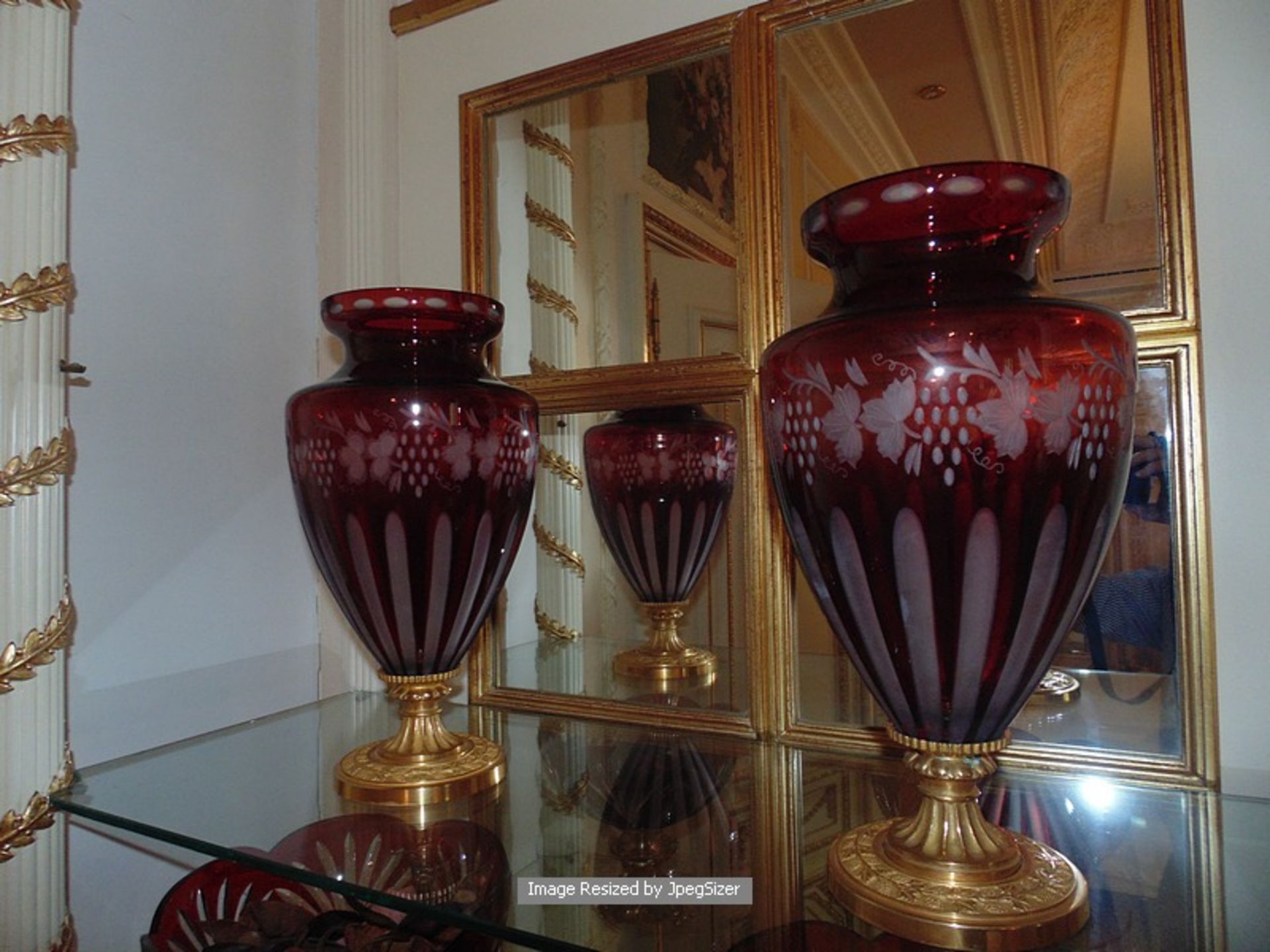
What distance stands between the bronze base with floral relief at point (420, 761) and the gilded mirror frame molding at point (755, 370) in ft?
0.51

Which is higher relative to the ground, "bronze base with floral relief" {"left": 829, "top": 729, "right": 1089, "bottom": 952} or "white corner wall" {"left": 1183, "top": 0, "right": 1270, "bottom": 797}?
"white corner wall" {"left": 1183, "top": 0, "right": 1270, "bottom": 797}

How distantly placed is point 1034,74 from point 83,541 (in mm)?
1005

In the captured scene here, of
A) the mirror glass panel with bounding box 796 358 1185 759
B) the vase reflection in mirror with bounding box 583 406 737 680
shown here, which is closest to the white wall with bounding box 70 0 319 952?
the vase reflection in mirror with bounding box 583 406 737 680

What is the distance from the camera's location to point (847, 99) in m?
0.79

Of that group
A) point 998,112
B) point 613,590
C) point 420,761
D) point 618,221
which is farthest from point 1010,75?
point 420,761

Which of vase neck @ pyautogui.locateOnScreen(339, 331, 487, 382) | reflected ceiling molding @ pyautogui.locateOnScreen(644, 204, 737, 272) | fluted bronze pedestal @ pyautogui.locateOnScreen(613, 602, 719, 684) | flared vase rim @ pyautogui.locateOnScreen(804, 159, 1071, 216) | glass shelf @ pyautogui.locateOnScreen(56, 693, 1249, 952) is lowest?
glass shelf @ pyautogui.locateOnScreen(56, 693, 1249, 952)

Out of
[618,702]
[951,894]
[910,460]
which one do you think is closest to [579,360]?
[618,702]

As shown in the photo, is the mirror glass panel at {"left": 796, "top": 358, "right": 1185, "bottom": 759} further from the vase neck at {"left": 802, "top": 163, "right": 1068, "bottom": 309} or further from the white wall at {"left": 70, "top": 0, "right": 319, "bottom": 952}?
the white wall at {"left": 70, "top": 0, "right": 319, "bottom": 952}

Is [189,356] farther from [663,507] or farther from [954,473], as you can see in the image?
[954,473]

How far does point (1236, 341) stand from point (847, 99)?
1.32 feet

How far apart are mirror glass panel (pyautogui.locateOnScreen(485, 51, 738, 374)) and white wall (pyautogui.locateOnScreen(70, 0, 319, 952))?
29 cm

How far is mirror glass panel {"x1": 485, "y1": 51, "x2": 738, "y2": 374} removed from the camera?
849mm

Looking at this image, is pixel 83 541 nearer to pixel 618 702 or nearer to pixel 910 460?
pixel 618 702

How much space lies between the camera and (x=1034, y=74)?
0.71m
